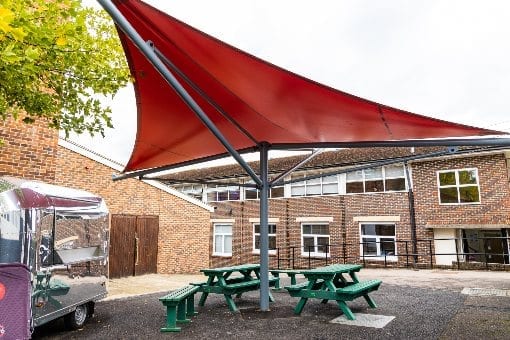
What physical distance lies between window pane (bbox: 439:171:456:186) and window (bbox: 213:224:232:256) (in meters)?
12.4

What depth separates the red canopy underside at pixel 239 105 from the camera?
137 inches

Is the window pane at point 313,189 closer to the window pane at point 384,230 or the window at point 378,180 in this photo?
the window at point 378,180

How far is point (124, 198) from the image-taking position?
1269cm

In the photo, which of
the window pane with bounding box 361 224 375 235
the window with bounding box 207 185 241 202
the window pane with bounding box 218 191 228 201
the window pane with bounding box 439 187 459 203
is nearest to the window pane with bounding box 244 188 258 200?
the window with bounding box 207 185 241 202

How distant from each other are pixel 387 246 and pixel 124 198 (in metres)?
12.4

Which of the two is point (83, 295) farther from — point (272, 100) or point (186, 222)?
point (186, 222)

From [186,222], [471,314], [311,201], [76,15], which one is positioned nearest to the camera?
[76,15]

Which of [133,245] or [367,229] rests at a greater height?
[367,229]

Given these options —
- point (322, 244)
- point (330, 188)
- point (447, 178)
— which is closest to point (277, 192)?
point (330, 188)

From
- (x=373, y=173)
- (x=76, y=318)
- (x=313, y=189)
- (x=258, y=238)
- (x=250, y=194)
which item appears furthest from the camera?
(x=250, y=194)

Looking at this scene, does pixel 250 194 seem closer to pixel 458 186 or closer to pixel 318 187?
pixel 318 187

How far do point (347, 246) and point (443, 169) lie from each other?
5.84 metres

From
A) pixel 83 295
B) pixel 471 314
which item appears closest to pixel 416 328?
pixel 471 314

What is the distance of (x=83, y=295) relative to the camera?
17.0 ft
